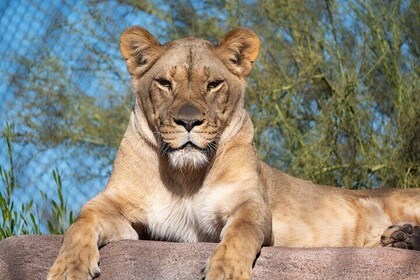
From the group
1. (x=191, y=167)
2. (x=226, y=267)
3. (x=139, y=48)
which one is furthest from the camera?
(x=139, y=48)

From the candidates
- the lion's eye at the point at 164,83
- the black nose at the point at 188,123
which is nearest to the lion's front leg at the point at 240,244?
the black nose at the point at 188,123

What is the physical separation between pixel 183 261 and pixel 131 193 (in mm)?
767

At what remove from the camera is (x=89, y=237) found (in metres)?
3.14

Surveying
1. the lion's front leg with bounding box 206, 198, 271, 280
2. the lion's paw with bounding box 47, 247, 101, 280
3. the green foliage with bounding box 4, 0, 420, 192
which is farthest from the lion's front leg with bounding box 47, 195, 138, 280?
the green foliage with bounding box 4, 0, 420, 192

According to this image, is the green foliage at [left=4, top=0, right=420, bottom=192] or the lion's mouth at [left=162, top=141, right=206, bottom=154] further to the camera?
the green foliage at [left=4, top=0, right=420, bottom=192]

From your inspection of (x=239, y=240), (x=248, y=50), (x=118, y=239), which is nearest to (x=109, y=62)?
(x=248, y=50)

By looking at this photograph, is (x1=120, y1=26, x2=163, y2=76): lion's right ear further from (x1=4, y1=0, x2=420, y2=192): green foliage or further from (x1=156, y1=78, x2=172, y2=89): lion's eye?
(x1=4, y1=0, x2=420, y2=192): green foliage

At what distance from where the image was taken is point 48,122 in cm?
620

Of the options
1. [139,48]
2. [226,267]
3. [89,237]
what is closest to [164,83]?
[139,48]

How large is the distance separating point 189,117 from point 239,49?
59cm

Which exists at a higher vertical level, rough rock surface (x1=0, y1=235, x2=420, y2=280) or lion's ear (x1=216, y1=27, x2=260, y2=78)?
lion's ear (x1=216, y1=27, x2=260, y2=78)

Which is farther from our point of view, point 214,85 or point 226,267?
point 214,85

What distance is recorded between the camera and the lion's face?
3453 millimetres

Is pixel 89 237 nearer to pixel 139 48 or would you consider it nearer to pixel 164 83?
pixel 164 83
